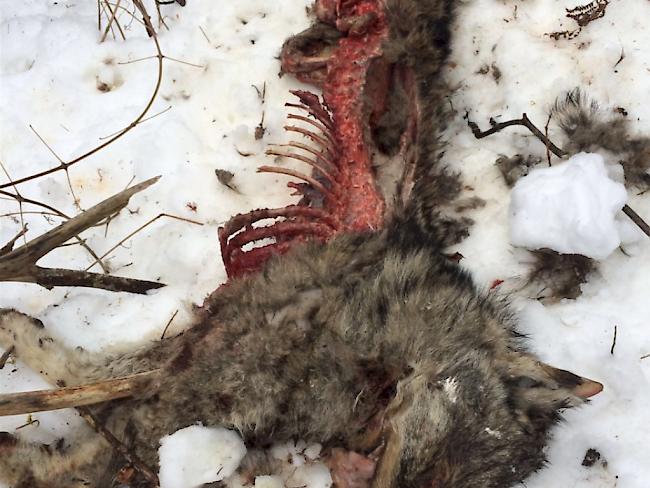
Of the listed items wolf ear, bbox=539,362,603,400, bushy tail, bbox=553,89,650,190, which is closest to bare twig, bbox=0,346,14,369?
wolf ear, bbox=539,362,603,400

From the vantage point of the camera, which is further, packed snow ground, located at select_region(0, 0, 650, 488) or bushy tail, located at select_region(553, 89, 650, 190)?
bushy tail, located at select_region(553, 89, 650, 190)

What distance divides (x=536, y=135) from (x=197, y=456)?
2231 millimetres

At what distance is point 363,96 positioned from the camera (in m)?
3.39

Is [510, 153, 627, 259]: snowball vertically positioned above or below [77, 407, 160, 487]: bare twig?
above

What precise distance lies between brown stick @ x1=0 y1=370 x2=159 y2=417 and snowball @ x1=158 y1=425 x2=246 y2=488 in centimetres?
25

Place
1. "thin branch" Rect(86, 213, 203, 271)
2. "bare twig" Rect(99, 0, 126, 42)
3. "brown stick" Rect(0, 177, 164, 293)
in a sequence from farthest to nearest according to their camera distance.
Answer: "bare twig" Rect(99, 0, 126, 42)
"thin branch" Rect(86, 213, 203, 271)
"brown stick" Rect(0, 177, 164, 293)

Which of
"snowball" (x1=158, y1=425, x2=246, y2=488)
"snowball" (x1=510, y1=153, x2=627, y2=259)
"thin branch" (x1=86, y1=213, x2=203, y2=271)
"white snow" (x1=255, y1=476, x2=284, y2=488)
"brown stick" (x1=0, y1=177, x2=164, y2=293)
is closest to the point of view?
"brown stick" (x1=0, y1=177, x2=164, y2=293)

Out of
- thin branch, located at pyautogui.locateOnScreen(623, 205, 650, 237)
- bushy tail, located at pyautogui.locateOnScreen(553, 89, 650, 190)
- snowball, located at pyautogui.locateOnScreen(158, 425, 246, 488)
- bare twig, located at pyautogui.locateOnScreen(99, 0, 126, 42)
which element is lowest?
snowball, located at pyautogui.locateOnScreen(158, 425, 246, 488)

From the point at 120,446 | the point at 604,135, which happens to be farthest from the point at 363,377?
Result: the point at 604,135

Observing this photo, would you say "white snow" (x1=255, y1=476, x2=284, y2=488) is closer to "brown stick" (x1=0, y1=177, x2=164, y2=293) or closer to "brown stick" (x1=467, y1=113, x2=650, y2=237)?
"brown stick" (x1=0, y1=177, x2=164, y2=293)

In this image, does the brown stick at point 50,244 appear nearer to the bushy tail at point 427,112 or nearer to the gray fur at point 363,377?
the gray fur at point 363,377

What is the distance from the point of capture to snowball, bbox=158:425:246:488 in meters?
2.71

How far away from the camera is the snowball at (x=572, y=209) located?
10.2 feet

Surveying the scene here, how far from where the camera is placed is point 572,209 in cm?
312
